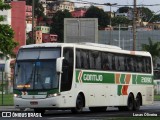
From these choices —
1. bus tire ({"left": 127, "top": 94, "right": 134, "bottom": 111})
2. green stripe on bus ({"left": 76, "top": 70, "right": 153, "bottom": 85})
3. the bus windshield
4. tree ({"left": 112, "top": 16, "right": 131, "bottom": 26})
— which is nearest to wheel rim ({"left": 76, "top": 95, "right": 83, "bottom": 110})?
green stripe on bus ({"left": 76, "top": 70, "right": 153, "bottom": 85})

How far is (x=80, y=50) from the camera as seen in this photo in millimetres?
30453

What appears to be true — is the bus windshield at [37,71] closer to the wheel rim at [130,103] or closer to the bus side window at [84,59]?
the bus side window at [84,59]

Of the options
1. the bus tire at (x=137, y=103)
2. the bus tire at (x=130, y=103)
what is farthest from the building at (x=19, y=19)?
the bus tire at (x=130, y=103)

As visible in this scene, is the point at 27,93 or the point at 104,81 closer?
the point at 27,93

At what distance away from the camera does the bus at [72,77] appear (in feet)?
93.4

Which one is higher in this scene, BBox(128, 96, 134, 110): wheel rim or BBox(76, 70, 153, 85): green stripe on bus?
BBox(76, 70, 153, 85): green stripe on bus

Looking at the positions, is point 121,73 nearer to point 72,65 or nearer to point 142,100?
point 142,100

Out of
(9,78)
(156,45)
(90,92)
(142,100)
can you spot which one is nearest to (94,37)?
(156,45)

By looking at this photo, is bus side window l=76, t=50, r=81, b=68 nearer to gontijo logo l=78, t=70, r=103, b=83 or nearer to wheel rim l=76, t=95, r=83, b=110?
gontijo logo l=78, t=70, r=103, b=83

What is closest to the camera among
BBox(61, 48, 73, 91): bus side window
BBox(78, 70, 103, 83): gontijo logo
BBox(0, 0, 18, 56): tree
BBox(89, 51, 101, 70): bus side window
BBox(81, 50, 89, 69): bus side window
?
BBox(61, 48, 73, 91): bus side window

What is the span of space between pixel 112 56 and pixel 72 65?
468 centimetres

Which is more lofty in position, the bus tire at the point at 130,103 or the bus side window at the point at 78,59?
the bus side window at the point at 78,59

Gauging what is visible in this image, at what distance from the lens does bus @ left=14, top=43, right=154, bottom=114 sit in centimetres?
2845

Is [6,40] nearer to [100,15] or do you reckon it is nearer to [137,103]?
→ [137,103]
